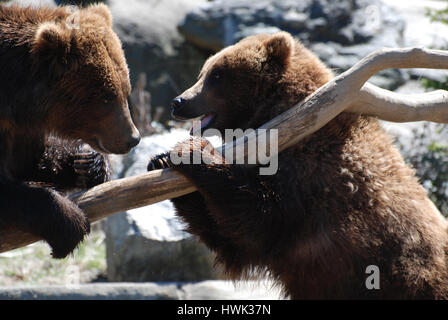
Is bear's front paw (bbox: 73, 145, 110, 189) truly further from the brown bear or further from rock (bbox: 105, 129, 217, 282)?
rock (bbox: 105, 129, 217, 282)

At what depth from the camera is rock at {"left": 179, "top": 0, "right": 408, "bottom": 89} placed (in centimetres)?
1107

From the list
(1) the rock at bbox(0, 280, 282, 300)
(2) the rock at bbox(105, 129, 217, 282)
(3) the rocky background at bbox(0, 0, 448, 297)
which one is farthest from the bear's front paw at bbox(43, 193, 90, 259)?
(3) the rocky background at bbox(0, 0, 448, 297)

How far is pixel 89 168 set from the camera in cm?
440

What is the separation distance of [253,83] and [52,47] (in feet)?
5.13

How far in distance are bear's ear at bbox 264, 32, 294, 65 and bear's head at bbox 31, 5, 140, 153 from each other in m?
1.19

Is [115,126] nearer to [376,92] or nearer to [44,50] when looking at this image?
[44,50]

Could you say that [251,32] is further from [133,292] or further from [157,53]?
[133,292]

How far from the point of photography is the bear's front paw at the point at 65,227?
368 cm

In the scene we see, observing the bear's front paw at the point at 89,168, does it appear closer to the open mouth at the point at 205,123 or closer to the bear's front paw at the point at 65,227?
the bear's front paw at the point at 65,227

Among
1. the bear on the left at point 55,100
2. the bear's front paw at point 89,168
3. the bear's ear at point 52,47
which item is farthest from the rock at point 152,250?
the bear's ear at point 52,47

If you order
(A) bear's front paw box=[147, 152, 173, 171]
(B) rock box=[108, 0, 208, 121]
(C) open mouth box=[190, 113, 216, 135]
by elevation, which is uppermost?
(B) rock box=[108, 0, 208, 121]

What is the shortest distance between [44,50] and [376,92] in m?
2.35
